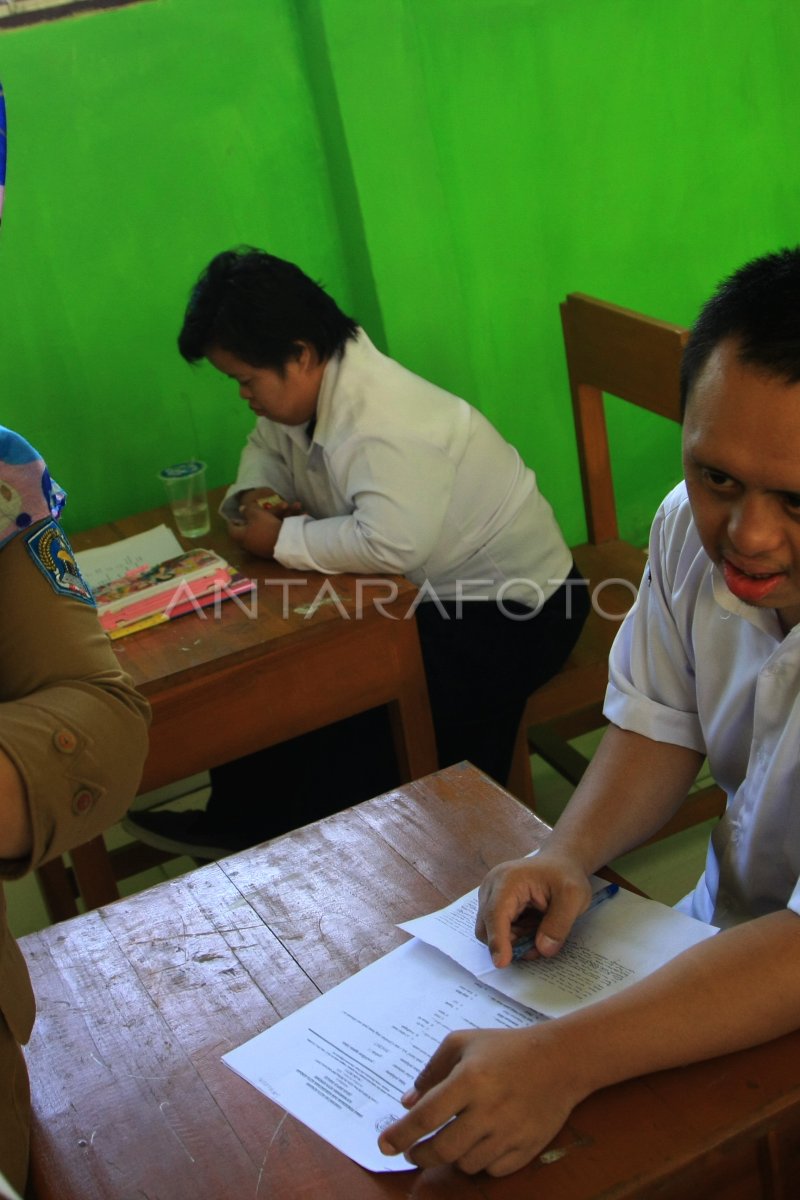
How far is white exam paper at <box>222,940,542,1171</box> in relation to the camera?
37.8 inches

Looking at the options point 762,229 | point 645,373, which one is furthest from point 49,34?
point 762,229

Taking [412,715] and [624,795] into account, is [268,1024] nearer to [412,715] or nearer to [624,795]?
[624,795]

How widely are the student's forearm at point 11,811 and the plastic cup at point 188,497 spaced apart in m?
1.62

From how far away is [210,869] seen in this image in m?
1.31

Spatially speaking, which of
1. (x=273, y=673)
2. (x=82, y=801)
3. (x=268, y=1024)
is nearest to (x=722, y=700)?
(x=268, y=1024)

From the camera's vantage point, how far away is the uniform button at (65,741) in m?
0.86

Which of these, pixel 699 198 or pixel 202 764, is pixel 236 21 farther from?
pixel 202 764

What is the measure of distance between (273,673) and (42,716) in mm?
1107

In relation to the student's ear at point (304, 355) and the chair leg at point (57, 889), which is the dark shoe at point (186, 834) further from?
the student's ear at point (304, 355)

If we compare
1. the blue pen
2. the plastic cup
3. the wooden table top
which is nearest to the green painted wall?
the plastic cup

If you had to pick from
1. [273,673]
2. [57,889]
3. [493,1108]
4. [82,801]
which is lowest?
[57,889]

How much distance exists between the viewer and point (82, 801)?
879 millimetres

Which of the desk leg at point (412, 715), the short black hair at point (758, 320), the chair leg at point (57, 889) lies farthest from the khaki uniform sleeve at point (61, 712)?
the chair leg at point (57, 889)

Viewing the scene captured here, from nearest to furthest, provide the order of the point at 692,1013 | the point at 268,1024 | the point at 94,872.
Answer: the point at 692,1013 → the point at 268,1024 → the point at 94,872
